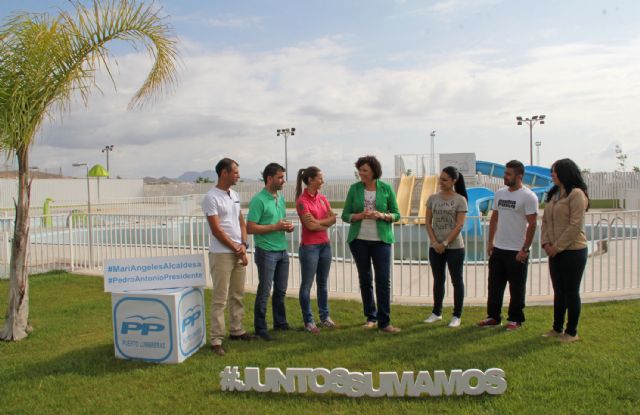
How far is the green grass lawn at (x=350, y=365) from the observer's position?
3.55 meters

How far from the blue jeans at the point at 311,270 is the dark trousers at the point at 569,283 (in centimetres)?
227

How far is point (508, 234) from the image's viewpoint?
5.25 m

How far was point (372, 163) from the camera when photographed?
17.3 ft

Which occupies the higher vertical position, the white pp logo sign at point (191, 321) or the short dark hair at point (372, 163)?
the short dark hair at point (372, 163)

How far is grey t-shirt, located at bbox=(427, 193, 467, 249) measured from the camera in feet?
17.7

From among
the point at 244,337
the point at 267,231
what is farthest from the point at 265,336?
the point at 267,231

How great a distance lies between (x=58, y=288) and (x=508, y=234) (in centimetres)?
698

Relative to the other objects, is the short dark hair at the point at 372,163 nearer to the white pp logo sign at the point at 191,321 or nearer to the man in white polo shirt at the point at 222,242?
the man in white polo shirt at the point at 222,242

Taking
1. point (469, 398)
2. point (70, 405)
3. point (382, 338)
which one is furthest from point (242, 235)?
point (469, 398)

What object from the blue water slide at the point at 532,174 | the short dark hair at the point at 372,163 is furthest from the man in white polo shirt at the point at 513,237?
the blue water slide at the point at 532,174

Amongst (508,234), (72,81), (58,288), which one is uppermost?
(72,81)

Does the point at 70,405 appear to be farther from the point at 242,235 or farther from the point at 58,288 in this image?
the point at 58,288

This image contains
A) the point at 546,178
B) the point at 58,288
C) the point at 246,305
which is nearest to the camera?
the point at 246,305

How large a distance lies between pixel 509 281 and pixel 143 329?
3.67 metres
